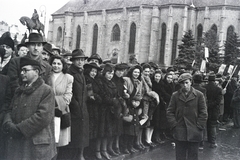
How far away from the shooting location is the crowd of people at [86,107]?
4.17 m

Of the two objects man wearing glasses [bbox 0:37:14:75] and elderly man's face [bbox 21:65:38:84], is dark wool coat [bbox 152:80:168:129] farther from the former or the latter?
elderly man's face [bbox 21:65:38:84]

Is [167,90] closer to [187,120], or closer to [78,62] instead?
[187,120]

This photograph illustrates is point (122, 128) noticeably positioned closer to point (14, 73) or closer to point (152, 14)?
point (14, 73)

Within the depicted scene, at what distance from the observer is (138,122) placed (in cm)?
841

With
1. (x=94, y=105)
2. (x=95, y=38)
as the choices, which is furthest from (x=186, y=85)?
(x=95, y=38)

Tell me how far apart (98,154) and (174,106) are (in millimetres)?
2189

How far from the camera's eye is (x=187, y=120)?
6.30 metres

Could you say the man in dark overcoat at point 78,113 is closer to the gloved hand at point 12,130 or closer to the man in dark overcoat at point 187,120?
the man in dark overcoat at point 187,120

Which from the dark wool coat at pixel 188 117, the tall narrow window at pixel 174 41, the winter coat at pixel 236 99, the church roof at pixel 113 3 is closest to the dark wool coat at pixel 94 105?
the dark wool coat at pixel 188 117

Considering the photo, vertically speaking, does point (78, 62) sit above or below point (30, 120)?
above

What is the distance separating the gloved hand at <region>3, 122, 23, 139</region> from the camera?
4.02 m

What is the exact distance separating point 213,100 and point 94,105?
5.01m

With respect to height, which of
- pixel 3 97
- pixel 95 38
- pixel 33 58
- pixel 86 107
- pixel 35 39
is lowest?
pixel 86 107

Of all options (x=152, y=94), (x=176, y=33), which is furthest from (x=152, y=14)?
(x=152, y=94)
